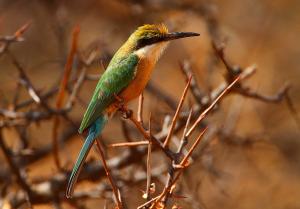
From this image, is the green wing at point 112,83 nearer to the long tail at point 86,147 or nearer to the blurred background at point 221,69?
the long tail at point 86,147

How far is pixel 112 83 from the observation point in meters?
3.09

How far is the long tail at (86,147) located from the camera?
2.39m

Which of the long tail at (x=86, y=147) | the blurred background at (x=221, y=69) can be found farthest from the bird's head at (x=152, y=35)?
the blurred background at (x=221, y=69)

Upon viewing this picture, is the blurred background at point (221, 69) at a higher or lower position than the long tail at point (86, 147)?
lower

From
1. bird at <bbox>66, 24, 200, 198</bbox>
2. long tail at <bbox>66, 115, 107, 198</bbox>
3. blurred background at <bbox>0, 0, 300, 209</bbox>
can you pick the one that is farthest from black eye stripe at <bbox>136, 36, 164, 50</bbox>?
blurred background at <bbox>0, 0, 300, 209</bbox>

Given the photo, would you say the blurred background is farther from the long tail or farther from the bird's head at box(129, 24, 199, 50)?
the long tail

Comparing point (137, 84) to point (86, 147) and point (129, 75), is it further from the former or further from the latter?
point (86, 147)

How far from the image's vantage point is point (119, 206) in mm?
1686

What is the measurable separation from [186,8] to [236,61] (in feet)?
5.99

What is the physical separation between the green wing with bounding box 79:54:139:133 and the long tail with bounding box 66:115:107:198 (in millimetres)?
39

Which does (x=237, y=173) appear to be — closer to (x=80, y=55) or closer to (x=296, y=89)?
(x=296, y=89)

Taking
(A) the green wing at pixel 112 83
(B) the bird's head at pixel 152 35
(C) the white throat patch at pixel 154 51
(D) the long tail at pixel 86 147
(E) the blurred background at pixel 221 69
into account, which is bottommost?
(E) the blurred background at pixel 221 69

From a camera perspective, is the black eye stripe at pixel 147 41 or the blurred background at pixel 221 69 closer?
the black eye stripe at pixel 147 41

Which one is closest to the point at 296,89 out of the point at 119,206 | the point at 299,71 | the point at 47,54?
the point at 299,71
